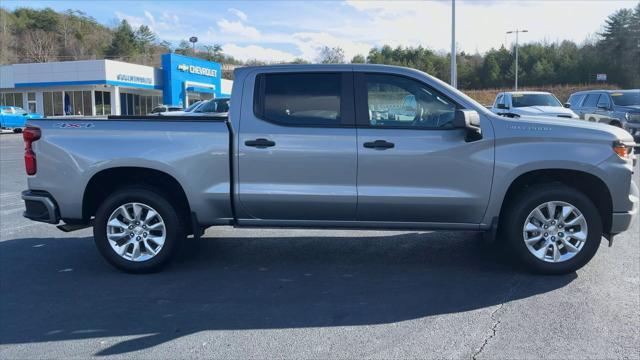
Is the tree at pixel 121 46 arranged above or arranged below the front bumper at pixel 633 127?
above

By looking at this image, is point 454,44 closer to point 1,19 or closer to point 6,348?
point 6,348

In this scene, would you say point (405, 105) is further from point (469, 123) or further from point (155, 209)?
point (155, 209)

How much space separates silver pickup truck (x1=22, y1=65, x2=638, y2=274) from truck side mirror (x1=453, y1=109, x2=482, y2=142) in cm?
2

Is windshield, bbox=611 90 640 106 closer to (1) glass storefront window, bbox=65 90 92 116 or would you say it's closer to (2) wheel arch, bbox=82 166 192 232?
(2) wheel arch, bbox=82 166 192 232

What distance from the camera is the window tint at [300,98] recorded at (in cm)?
554

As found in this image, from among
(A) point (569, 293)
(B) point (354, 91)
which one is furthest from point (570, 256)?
(B) point (354, 91)

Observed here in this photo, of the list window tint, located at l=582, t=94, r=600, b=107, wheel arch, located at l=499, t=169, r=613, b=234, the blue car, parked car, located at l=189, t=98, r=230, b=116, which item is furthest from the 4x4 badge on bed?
the blue car

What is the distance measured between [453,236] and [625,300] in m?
2.57

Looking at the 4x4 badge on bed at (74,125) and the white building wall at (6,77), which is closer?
the 4x4 badge on bed at (74,125)

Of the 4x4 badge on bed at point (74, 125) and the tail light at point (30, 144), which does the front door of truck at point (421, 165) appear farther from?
the tail light at point (30, 144)

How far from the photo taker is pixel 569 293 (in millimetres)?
5039

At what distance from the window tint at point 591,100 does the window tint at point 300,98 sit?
51.4 feet

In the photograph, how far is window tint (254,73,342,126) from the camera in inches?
218

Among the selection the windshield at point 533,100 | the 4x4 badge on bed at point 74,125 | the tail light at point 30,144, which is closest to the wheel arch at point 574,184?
the 4x4 badge on bed at point 74,125
